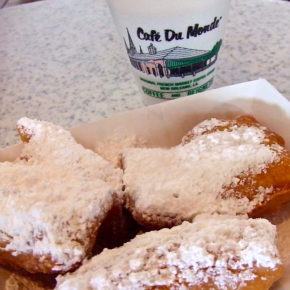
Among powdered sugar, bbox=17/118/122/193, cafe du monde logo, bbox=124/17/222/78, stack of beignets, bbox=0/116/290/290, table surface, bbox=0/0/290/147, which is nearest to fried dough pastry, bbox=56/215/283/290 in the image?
stack of beignets, bbox=0/116/290/290

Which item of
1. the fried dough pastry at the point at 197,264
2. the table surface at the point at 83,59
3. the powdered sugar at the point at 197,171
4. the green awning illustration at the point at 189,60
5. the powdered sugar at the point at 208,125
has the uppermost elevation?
the green awning illustration at the point at 189,60

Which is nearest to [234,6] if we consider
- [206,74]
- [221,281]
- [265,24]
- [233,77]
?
[265,24]

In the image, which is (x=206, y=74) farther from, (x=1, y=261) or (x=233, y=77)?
(x=1, y=261)

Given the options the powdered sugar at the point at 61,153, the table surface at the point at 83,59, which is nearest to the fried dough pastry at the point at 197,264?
the powdered sugar at the point at 61,153

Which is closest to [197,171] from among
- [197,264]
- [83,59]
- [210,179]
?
[210,179]

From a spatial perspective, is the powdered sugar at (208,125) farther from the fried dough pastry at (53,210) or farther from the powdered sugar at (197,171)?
the fried dough pastry at (53,210)

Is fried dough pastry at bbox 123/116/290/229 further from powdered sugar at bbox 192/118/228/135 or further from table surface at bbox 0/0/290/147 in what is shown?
table surface at bbox 0/0/290/147
